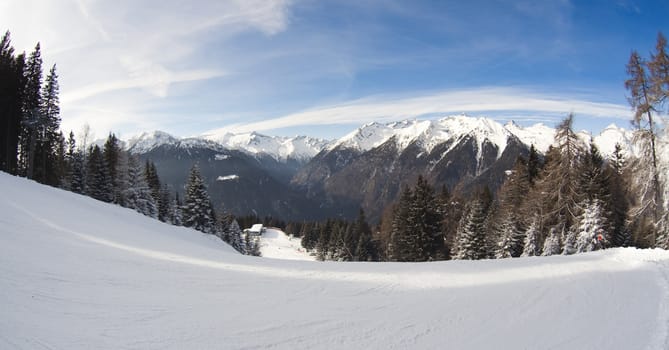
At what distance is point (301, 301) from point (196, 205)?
39113 mm

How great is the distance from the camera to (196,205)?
43.2 metres

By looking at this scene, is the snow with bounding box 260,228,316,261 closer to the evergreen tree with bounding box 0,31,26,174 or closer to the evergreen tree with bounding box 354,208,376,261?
the evergreen tree with bounding box 354,208,376,261

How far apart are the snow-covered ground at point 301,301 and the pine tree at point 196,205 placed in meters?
30.4

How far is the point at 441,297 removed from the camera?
8617mm

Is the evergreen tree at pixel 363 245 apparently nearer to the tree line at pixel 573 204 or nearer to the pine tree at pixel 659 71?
the tree line at pixel 573 204

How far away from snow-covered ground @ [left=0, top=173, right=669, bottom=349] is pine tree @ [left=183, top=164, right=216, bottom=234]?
99.9 ft

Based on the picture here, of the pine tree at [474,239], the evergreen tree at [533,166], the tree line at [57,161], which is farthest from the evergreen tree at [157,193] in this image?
the evergreen tree at [533,166]

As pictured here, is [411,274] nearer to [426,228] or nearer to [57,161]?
[426,228]

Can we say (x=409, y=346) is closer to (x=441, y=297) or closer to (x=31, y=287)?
(x=441, y=297)

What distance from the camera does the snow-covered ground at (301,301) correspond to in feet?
18.9

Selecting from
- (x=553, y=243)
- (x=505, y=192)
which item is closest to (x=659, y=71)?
(x=553, y=243)

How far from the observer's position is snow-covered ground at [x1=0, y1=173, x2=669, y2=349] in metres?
5.76

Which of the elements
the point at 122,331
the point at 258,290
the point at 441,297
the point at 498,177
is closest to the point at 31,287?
the point at 122,331

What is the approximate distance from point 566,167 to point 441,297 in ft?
67.8
